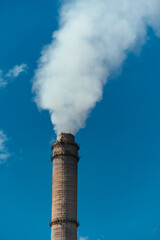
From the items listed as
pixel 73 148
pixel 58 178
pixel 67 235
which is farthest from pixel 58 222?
pixel 73 148

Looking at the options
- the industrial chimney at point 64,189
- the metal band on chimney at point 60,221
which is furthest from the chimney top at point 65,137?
the metal band on chimney at point 60,221

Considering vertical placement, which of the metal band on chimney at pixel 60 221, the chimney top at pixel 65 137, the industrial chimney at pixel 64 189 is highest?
the chimney top at pixel 65 137

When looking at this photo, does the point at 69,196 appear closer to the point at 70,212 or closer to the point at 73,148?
the point at 70,212

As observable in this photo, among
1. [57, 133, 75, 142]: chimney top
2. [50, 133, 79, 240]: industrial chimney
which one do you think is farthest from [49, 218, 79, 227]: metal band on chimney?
[57, 133, 75, 142]: chimney top

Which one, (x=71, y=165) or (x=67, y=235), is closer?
Result: (x=67, y=235)

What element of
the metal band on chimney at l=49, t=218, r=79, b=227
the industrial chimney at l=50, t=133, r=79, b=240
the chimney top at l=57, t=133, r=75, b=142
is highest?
the chimney top at l=57, t=133, r=75, b=142

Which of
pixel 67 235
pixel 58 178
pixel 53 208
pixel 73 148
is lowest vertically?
pixel 67 235

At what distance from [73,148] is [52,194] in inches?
349

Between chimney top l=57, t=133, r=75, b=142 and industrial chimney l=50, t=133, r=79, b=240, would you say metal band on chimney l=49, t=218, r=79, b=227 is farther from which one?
chimney top l=57, t=133, r=75, b=142

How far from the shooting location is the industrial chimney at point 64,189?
211 feet

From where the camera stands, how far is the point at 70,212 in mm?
65312

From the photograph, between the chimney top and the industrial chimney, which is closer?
the industrial chimney

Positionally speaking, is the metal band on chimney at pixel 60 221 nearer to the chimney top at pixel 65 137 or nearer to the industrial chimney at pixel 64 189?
the industrial chimney at pixel 64 189

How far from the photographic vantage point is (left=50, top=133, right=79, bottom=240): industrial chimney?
211ft
